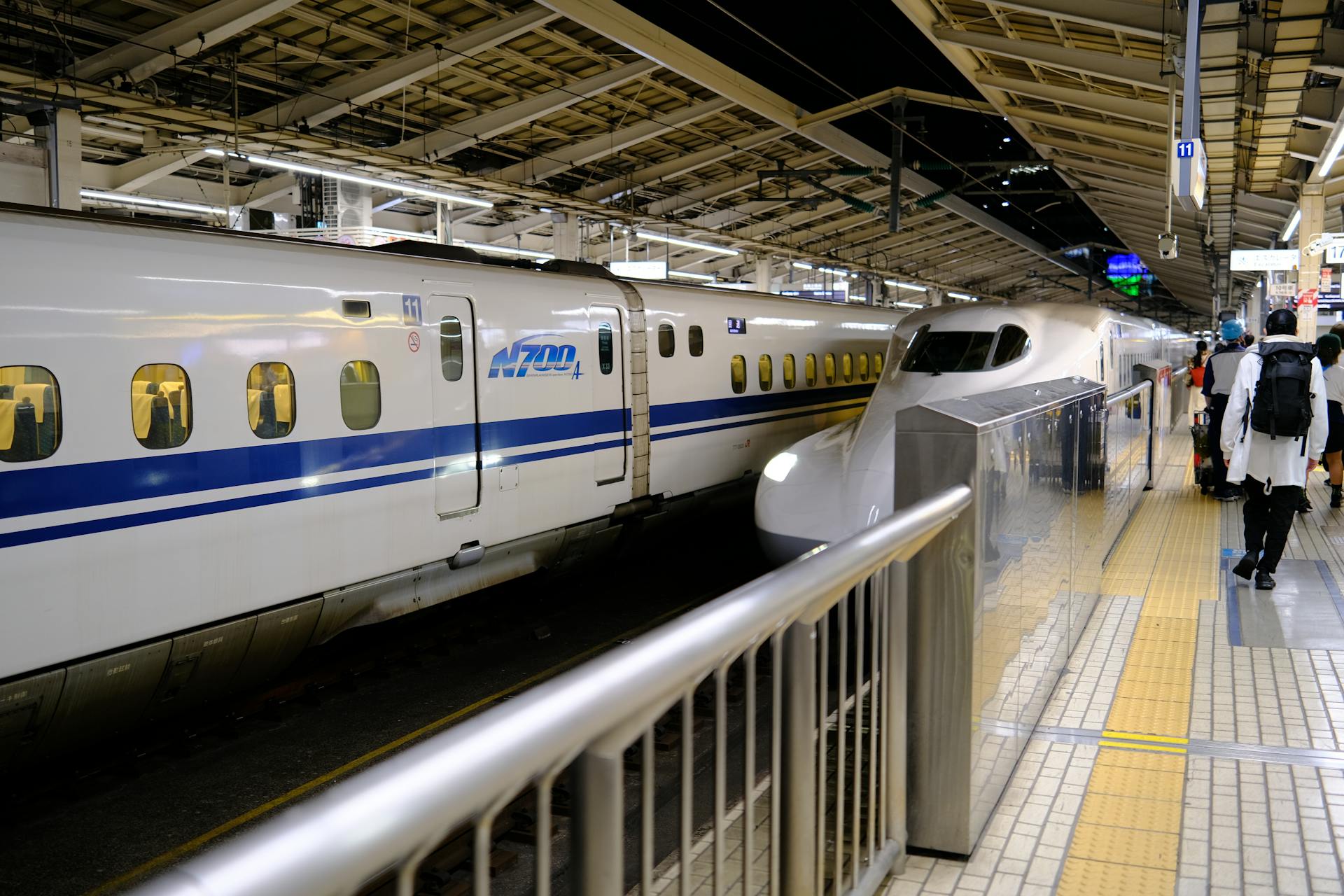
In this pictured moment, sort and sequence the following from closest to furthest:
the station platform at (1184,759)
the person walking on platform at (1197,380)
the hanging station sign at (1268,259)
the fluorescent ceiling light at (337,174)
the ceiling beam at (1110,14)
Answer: the station platform at (1184,759)
the ceiling beam at (1110,14)
the fluorescent ceiling light at (337,174)
the hanging station sign at (1268,259)
the person walking on platform at (1197,380)

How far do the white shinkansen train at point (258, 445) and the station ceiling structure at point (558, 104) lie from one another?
5.51 m

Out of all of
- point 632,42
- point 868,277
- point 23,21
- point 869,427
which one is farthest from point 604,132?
point 868,277

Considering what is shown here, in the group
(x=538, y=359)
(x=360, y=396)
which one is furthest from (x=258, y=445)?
(x=538, y=359)

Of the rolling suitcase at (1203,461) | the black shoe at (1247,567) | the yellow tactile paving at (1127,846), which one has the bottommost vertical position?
the yellow tactile paving at (1127,846)

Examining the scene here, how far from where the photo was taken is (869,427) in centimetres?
925

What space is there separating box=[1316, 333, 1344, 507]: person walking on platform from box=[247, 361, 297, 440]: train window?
889 cm

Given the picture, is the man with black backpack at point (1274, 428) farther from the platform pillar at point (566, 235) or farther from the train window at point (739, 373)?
the platform pillar at point (566, 235)

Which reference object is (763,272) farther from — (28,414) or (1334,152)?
(28,414)

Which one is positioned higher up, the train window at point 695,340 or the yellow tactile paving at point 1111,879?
the train window at point 695,340

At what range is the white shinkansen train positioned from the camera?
17.1ft

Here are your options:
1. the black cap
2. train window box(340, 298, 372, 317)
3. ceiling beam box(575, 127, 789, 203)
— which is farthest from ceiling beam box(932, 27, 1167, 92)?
train window box(340, 298, 372, 317)

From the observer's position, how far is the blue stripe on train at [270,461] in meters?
5.20

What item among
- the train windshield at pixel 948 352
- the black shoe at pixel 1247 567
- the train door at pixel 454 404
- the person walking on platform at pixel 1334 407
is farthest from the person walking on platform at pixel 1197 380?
the train door at pixel 454 404

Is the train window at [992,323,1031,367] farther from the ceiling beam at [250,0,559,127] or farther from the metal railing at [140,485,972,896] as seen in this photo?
the metal railing at [140,485,972,896]
